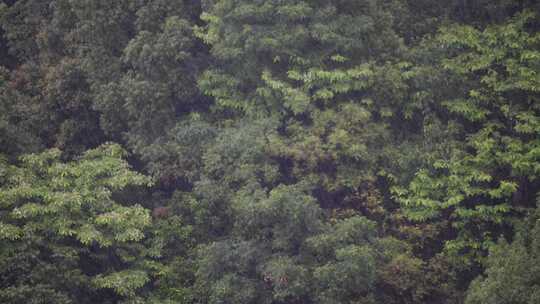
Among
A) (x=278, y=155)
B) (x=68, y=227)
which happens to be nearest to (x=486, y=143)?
(x=278, y=155)

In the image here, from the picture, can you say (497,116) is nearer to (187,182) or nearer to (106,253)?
(187,182)

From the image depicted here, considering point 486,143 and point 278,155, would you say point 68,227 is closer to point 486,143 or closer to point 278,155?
point 278,155

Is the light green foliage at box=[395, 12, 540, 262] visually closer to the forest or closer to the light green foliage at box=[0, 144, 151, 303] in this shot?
the forest

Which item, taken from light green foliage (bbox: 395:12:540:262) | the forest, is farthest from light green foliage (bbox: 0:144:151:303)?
light green foliage (bbox: 395:12:540:262)

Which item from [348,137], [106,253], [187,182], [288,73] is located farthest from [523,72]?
[106,253]

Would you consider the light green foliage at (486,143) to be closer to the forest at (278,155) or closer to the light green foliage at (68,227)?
the forest at (278,155)

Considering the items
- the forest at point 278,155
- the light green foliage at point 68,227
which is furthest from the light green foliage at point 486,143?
the light green foliage at point 68,227
